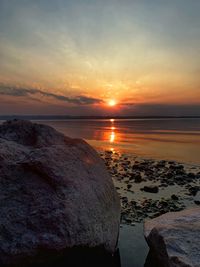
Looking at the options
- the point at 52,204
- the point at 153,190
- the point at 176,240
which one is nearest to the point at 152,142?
the point at 153,190

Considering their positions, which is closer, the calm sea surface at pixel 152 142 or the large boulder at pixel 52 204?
the large boulder at pixel 52 204

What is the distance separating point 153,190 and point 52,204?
5.69 meters

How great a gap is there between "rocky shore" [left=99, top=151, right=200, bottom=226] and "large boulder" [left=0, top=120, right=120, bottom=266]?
6.44 ft

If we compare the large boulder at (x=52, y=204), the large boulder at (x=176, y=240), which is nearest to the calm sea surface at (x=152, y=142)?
the large boulder at (x=176, y=240)

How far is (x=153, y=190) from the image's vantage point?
9.05m

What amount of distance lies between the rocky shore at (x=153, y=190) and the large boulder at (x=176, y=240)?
1.59 meters

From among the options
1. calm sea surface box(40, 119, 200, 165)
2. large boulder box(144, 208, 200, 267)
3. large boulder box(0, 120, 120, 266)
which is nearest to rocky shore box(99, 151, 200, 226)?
large boulder box(144, 208, 200, 267)

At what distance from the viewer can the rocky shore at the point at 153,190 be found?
7.16 metres

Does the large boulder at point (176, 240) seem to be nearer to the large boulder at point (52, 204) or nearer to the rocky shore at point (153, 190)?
the large boulder at point (52, 204)

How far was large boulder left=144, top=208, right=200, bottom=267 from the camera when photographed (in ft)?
12.1

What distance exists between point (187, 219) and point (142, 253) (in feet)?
3.43

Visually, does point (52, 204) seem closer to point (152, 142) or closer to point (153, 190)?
point (153, 190)

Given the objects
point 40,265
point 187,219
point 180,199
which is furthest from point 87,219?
point 180,199

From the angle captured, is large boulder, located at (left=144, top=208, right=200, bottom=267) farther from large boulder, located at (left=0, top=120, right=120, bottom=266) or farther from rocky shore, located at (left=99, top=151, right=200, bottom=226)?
rocky shore, located at (left=99, top=151, right=200, bottom=226)
